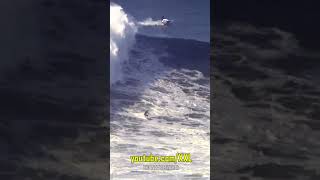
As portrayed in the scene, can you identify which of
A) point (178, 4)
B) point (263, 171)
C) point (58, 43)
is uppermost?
point (178, 4)

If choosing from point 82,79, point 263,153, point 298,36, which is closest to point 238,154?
point 263,153

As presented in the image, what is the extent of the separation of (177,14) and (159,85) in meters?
0.62

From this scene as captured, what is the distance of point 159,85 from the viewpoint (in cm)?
498

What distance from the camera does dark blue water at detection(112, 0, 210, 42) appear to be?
496 cm

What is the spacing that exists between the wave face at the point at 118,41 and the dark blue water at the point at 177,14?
63mm

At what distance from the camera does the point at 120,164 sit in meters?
4.91

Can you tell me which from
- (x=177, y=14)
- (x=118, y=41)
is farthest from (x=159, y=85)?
(x=177, y=14)

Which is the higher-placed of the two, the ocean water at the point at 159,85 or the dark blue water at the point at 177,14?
the dark blue water at the point at 177,14

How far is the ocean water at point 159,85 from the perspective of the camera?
4.94m

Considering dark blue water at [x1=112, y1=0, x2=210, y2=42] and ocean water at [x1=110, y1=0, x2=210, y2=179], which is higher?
dark blue water at [x1=112, y1=0, x2=210, y2=42]

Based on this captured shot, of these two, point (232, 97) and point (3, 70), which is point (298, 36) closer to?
point (232, 97)

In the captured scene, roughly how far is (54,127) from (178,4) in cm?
147

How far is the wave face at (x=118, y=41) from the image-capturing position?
16.2 ft

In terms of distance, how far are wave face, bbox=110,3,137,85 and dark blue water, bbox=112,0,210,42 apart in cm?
6
